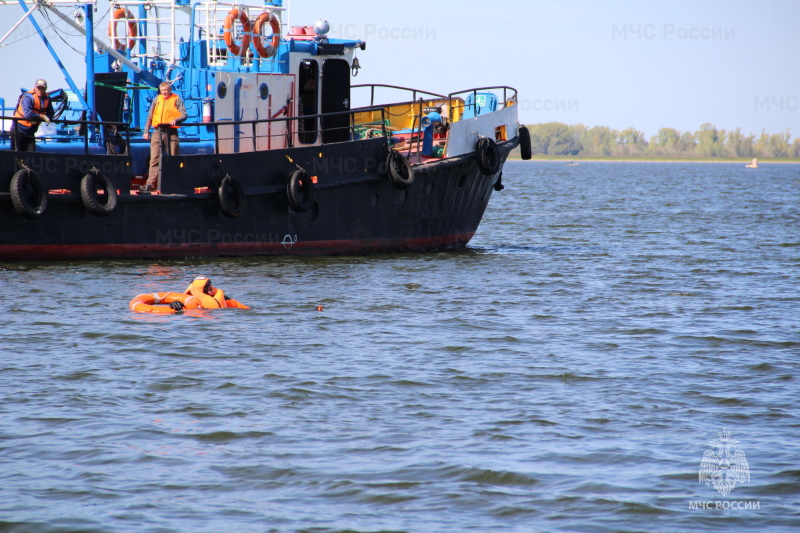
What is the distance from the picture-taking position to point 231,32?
47.6ft

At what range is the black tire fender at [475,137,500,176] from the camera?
53.1ft

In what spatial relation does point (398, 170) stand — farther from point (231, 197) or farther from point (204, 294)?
point (204, 294)

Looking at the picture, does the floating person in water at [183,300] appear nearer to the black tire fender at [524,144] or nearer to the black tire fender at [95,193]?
the black tire fender at [95,193]

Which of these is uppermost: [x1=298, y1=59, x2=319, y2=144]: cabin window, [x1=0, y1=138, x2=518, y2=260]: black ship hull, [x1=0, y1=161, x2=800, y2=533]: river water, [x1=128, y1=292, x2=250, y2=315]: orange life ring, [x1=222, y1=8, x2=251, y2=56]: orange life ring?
[x1=222, y1=8, x2=251, y2=56]: orange life ring

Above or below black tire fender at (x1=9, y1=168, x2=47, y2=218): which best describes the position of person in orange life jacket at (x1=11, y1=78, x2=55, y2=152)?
above

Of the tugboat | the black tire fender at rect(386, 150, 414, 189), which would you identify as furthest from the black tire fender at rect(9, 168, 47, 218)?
the black tire fender at rect(386, 150, 414, 189)

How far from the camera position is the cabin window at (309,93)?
51.2 ft

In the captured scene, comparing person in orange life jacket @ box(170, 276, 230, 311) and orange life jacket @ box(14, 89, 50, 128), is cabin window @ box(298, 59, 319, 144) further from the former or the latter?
person in orange life jacket @ box(170, 276, 230, 311)

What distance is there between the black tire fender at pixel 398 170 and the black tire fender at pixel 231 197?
2.35 m

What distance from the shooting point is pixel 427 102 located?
16.2m

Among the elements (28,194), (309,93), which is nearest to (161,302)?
(28,194)

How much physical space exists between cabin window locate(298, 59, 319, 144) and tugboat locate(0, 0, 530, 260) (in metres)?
0.02

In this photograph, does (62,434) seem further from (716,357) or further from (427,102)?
(427,102)

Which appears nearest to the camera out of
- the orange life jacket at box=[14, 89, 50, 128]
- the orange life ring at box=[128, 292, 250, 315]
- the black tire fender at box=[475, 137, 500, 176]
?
the orange life ring at box=[128, 292, 250, 315]
